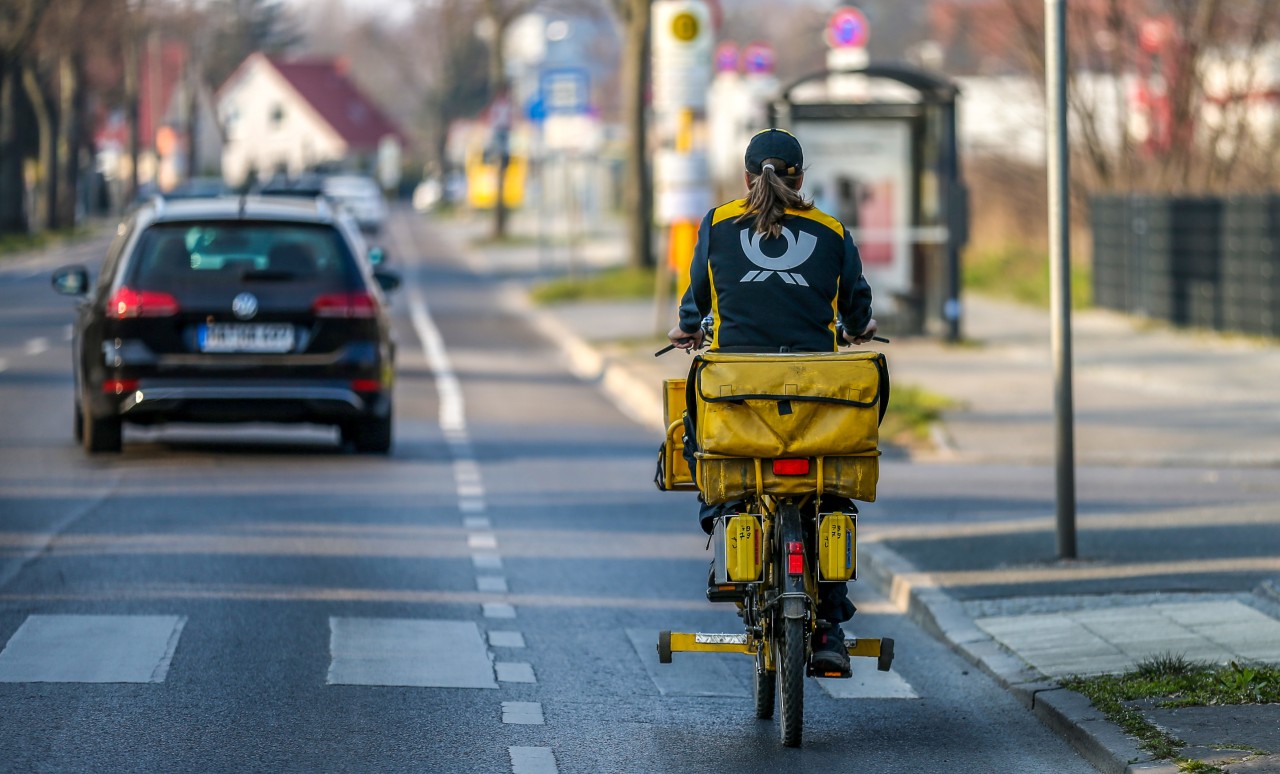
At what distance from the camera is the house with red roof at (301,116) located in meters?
144

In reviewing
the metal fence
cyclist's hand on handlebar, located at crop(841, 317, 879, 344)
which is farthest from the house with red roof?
cyclist's hand on handlebar, located at crop(841, 317, 879, 344)

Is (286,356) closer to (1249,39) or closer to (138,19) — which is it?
(1249,39)

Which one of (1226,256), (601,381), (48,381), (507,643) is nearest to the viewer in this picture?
(507,643)

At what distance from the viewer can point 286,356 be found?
14172mm

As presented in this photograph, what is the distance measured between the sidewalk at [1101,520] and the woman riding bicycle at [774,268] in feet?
4.47

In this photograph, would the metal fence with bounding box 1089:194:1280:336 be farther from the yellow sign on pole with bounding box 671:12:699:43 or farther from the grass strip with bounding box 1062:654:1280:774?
the grass strip with bounding box 1062:654:1280:774

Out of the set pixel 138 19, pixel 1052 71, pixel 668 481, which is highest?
pixel 138 19

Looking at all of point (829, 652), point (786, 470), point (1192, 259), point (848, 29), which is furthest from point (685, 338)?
point (848, 29)

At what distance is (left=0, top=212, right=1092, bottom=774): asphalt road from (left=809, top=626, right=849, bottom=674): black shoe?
263 mm

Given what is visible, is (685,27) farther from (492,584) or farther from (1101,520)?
(492,584)

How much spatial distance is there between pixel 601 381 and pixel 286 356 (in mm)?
8929

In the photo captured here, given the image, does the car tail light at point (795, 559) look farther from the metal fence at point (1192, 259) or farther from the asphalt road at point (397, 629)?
the metal fence at point (1192, 259)

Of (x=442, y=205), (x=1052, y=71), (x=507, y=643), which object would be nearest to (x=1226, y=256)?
(x=1052, y=71)

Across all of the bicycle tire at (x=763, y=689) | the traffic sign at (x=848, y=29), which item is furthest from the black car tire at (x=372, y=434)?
the traffic sign at (x=848, y=29)
